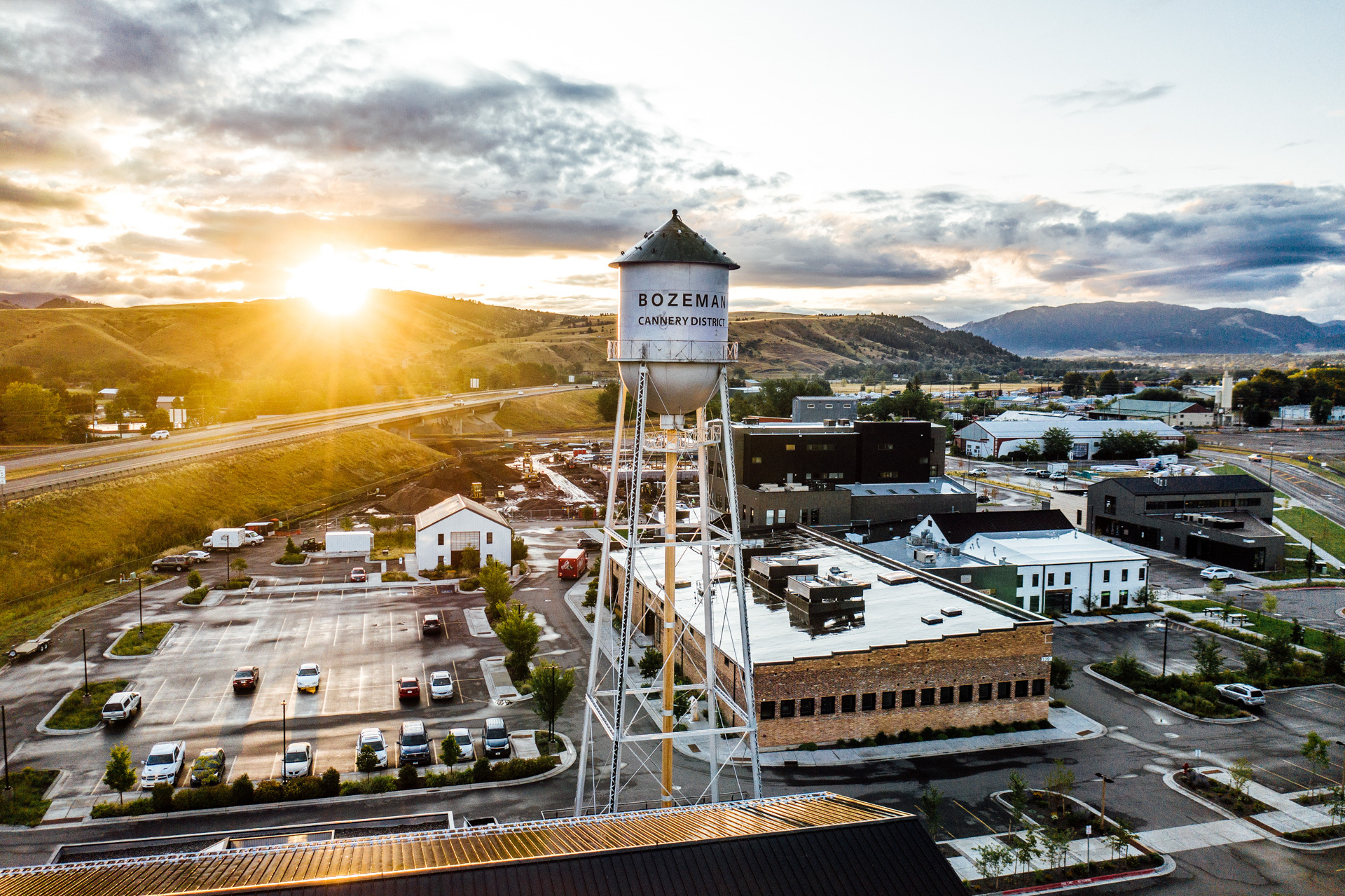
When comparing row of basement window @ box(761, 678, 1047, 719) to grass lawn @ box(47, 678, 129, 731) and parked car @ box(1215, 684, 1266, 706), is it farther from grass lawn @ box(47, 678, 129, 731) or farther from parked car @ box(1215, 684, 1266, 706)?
grass lawn @ box(47, 678, 129, 731)

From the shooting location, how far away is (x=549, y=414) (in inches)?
6767

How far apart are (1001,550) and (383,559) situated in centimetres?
4815

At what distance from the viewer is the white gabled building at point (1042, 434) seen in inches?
5399

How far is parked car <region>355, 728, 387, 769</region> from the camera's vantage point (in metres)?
33.5

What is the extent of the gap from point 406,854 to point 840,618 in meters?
25.9

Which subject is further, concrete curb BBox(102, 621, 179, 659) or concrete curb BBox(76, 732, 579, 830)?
concrete curb BBox(102, 621, 179, 659)

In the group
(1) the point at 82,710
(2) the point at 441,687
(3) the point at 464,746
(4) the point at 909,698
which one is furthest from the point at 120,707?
(4) the point at 909,698

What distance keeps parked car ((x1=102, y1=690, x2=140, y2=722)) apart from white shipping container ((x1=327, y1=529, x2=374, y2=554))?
3143 centimetres

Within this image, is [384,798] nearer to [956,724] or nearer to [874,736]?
[874,736]

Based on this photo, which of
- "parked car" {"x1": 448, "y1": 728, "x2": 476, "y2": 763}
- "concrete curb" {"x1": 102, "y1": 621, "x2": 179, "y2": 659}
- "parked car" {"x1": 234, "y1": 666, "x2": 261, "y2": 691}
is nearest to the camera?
"parked car" {"x1": 448, "y1": 728, "x2": 476, "y2": 763}

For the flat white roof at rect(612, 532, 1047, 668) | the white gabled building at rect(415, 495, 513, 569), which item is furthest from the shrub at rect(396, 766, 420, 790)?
the white gabled building at rect(415, 495, 513, 569)

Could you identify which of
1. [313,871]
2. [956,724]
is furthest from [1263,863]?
[313,871]

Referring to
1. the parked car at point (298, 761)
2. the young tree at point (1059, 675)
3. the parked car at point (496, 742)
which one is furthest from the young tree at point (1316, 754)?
the parked car at point (298, 761)

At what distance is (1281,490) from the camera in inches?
4038
